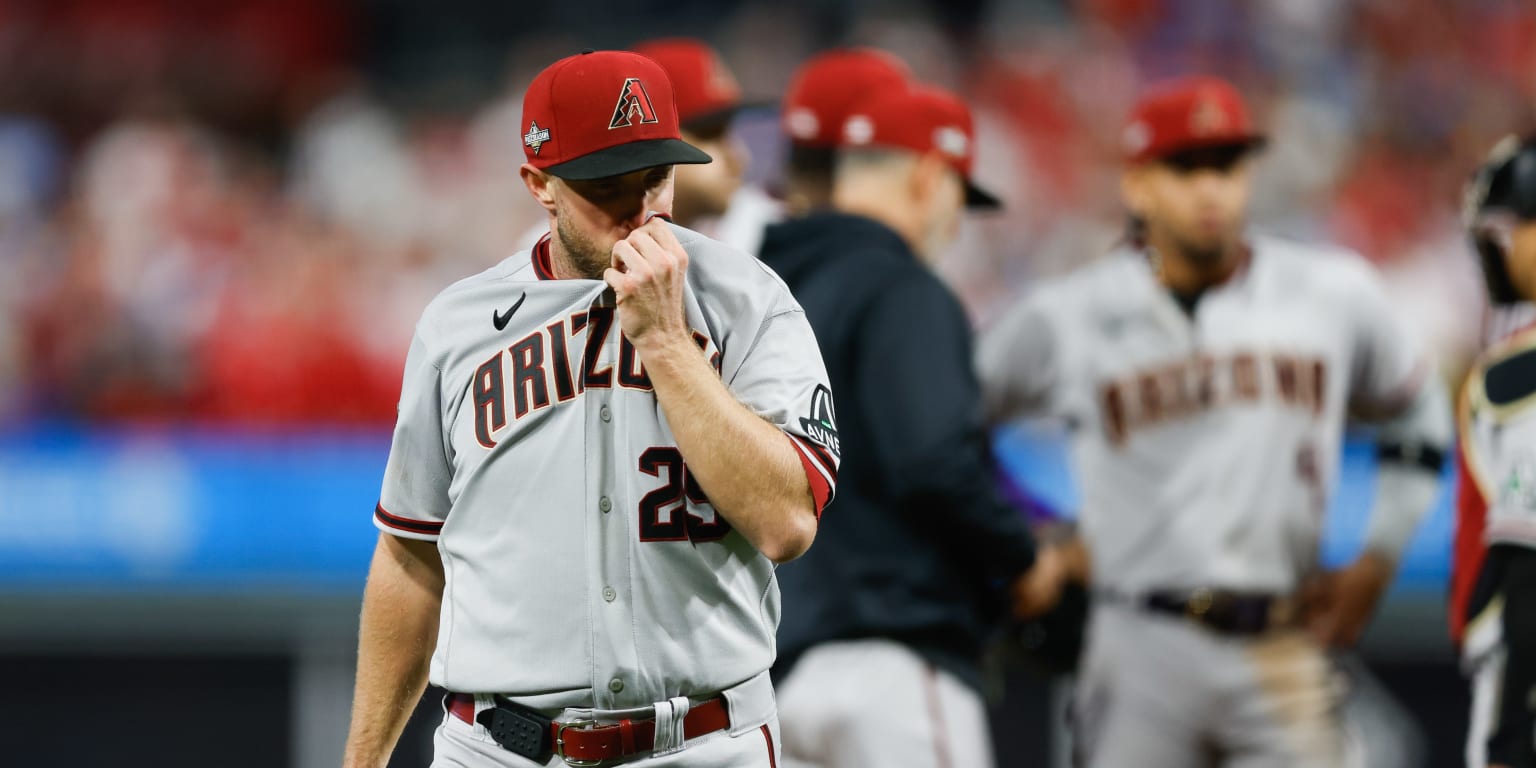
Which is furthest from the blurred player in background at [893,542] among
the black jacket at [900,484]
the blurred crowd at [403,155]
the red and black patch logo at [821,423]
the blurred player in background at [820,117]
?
the blurred crowd at [403,155]

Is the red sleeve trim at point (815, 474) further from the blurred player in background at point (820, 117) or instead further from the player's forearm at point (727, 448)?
the blurred player in background at point (820, 117)

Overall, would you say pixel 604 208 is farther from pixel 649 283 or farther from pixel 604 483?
pixel 604 483

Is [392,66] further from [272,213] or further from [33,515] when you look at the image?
[33,515]

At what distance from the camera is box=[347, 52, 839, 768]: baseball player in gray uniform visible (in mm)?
2637

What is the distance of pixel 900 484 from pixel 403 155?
8859mm

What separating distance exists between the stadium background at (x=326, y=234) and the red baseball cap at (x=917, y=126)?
261 cm

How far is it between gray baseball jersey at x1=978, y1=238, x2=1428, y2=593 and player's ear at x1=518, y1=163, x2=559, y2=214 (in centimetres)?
258

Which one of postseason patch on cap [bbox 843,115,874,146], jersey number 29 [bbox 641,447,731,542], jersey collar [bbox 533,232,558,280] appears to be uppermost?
postseason patch on cap [bbox 843,115,874,146]

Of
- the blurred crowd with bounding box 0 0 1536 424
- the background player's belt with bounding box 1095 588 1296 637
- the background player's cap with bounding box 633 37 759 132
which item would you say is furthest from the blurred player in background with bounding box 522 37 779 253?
the blurred crowd with bounding box 0 0 1536 424

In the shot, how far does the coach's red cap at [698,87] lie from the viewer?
507cm

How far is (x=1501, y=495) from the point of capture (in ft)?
11.3

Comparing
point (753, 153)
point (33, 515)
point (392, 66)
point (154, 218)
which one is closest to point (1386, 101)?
point (753, 153)

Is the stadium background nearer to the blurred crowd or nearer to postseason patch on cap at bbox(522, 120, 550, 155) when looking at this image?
the blurred crowd

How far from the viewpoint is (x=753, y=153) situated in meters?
11.8
